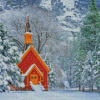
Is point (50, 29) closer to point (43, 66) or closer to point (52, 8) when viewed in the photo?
point (52, 8)

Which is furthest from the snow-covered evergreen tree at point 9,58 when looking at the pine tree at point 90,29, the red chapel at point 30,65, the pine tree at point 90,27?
the pine tree at point 90,27

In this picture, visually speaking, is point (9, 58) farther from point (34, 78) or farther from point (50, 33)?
point (50, 33)

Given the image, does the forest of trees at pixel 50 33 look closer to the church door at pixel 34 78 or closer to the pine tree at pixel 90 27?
the pine tree at pixel 90 27

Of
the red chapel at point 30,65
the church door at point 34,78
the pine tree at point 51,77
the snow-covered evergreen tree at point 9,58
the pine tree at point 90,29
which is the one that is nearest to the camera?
the snow-covered evergreen tree at point 9,58

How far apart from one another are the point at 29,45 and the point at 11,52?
10285 mm

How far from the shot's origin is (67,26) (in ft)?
113

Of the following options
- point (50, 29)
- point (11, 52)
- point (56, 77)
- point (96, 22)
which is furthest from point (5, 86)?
point (96, 22)

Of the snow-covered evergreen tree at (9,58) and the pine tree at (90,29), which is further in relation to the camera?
the pine tree at (90,29)

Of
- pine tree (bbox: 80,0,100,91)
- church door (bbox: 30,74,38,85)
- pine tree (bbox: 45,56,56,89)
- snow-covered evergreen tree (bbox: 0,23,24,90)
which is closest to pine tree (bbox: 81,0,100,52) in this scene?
pine tree (bbox: 80,0,100,91)

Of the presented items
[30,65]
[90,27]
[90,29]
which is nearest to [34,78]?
[30,65]

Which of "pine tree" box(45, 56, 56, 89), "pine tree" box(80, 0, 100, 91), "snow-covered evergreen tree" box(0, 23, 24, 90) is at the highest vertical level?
"pine tree" box(80, 0, 100, 91)

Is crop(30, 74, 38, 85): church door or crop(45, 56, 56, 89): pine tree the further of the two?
crop(45, 56, 56, 89): pine tree

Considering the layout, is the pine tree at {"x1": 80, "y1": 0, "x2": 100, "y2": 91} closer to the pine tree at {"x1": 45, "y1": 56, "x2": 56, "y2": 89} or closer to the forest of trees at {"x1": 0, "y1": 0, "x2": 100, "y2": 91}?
the forest of trees at {"x1": 0, "y1": 0, "x2": 100, "y2": 91}

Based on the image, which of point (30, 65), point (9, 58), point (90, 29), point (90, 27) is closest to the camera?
point (9, 58)
